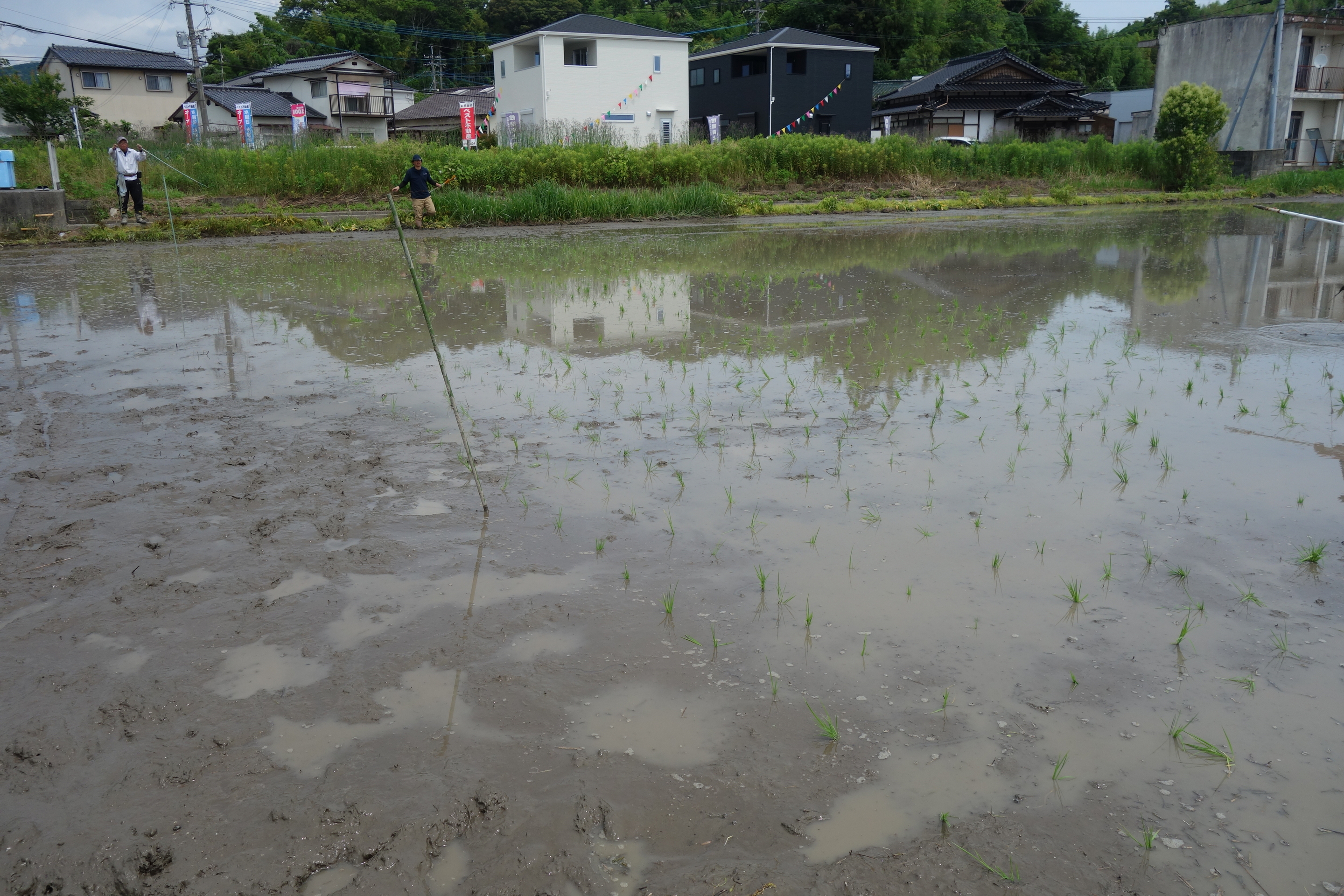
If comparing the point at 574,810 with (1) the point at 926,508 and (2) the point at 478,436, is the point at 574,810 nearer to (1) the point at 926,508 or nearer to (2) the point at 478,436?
(1) the point at 926,508

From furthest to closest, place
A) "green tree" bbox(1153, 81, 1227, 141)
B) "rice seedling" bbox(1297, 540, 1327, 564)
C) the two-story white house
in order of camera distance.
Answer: the two-story white house, "green tree" bbox(1153, 81, 1227, 141), "rice seedling" bbox(1297, 540, 1327, 564)

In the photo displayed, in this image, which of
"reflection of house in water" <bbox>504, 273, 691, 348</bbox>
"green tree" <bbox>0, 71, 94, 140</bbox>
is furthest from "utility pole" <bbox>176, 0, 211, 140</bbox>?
"reflection of house in water" <bbox>504, 273, 691, 348</bbox>

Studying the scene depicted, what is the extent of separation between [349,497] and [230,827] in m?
2.18

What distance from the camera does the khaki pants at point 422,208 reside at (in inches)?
666

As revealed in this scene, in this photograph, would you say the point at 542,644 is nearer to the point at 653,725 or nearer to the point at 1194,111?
the point at 653,725

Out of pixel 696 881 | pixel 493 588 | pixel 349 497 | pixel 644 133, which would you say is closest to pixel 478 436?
pixel 349 497

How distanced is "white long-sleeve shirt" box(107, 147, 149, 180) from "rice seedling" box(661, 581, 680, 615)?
16.6 metres

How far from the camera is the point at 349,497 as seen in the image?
167 inches

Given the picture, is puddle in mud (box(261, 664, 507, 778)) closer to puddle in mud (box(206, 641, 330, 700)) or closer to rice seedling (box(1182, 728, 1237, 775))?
puddle in mud (box(206, 641, 330, 700))

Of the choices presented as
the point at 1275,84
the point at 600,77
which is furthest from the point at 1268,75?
the point at 600,77

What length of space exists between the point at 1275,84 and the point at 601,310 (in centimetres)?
2939

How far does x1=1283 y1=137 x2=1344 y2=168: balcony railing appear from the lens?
3362 centimetres

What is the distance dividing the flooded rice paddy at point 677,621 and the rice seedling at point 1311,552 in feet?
0.05

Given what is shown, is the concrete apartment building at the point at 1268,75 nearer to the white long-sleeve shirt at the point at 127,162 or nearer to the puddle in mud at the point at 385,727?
the white long-sleeve shirt at the point at 127,162
